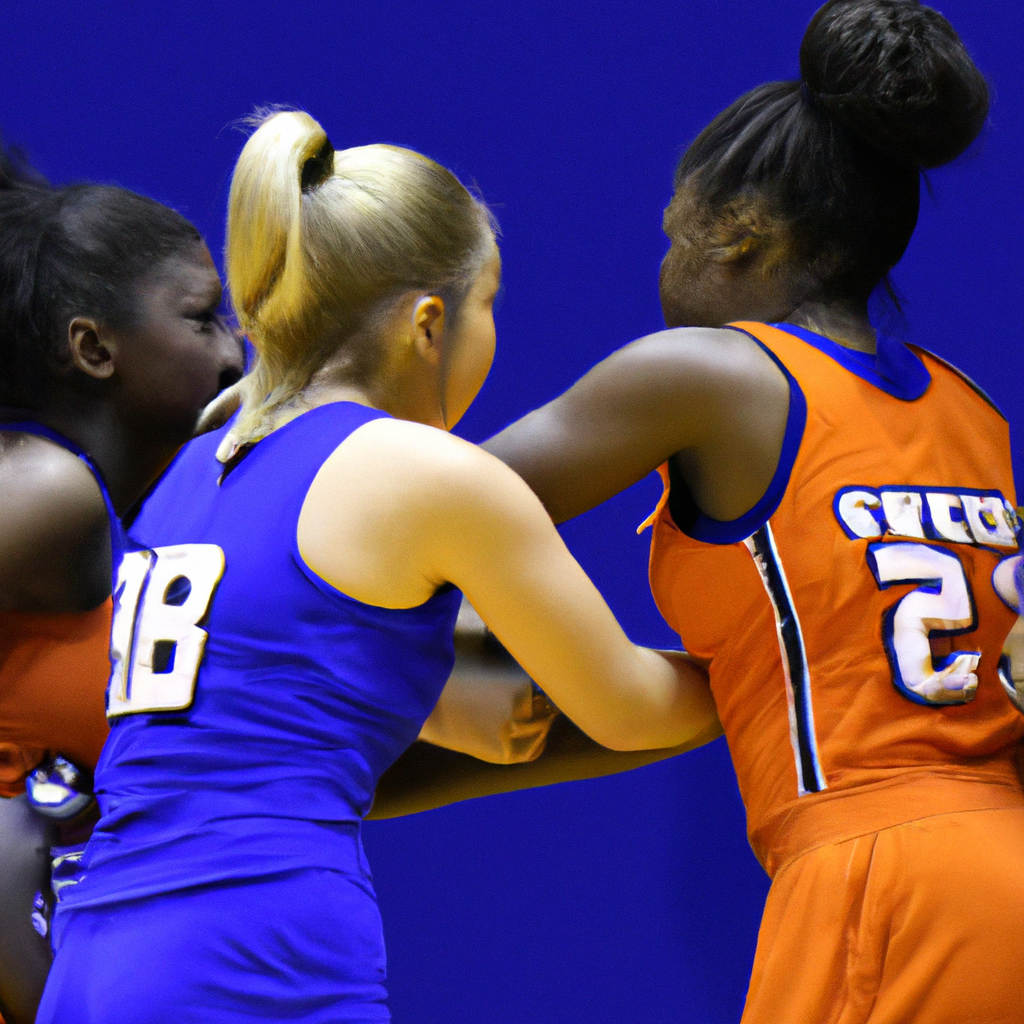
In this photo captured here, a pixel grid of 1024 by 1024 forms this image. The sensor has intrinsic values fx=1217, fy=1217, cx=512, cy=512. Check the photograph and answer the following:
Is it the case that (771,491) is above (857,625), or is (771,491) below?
above

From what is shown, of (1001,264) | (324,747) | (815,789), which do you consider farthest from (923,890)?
(1001,264)

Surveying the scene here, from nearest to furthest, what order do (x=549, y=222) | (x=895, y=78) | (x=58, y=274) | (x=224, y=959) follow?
(x=224, y=959) < (x=895, y=78) < (x=58, y=274) < (x=549, y=222)

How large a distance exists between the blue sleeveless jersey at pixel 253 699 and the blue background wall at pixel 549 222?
0.91m

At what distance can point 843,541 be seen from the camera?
92cm

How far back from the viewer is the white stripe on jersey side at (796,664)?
0.92 m

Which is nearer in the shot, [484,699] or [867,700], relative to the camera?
[867,700]

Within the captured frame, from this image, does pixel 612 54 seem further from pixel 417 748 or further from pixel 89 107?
pixel 417 748

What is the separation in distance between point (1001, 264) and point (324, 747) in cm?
123

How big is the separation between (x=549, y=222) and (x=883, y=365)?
2.65ft

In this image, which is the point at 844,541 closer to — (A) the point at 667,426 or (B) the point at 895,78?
(A) the point at 667,426

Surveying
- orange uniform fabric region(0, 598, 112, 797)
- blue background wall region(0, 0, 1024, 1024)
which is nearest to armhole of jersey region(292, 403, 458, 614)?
orange uniform fabric region(0, 598, 112, 797)

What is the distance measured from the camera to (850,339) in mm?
1046

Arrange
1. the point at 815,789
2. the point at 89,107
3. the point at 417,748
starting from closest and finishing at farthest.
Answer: the point at 815,789 → the point at 417,748 → the point at 89,107

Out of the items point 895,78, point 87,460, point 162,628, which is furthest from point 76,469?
point 895,78
